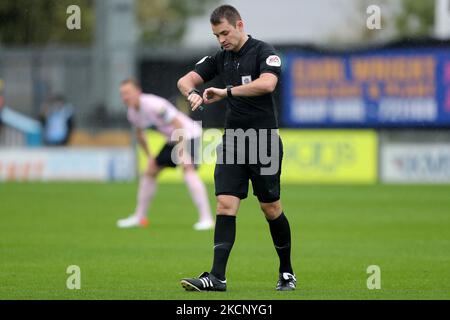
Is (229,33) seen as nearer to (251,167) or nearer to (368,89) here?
(251,167)

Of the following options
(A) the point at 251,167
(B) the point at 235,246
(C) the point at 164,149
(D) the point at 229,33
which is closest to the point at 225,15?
(D) the point at 229,33

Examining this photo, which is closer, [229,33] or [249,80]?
[229,33]

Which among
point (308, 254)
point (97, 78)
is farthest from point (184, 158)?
point (97, 78)

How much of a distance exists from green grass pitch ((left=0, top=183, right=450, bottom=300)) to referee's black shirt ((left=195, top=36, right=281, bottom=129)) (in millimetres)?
1558

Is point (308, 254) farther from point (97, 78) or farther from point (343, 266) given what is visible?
point (97, 78)

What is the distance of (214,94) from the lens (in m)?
10.6

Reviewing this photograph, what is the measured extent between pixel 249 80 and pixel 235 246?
16.9ft

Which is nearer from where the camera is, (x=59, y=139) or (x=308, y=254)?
(x=308, y=254)

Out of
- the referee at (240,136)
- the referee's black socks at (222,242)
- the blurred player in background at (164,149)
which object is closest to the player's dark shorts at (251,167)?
the referee at (240,136)

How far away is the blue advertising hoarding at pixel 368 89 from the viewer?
30547 mm

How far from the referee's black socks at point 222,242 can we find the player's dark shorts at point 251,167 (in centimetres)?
25

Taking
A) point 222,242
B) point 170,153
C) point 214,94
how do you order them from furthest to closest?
point 170,153 → point 222,242 → point 214,94

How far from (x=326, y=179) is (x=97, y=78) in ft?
26.5
